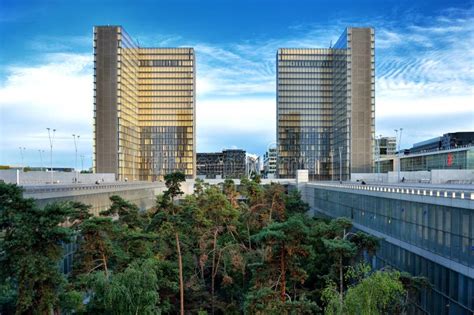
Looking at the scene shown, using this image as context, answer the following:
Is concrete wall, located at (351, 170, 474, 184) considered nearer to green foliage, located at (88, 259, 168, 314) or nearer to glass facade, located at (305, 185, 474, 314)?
glass facade, located at (305, 185, 474, 314)

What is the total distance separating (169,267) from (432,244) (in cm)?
2187

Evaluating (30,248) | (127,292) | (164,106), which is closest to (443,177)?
(127,292)

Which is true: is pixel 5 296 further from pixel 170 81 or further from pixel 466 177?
pixel 170 81

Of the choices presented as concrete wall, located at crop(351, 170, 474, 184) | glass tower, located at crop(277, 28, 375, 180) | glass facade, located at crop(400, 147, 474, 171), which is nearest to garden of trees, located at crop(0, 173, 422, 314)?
concrete wall, located at crop(351, 170, 474, 184)

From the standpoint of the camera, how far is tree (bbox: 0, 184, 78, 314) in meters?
19.2

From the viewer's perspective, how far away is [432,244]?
2984 cm

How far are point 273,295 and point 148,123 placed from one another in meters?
162

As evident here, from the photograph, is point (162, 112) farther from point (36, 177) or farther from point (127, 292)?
point (127, 292)

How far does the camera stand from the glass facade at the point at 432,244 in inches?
982

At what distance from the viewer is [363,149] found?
499 feet

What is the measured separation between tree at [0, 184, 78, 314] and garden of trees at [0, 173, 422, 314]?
0.05m

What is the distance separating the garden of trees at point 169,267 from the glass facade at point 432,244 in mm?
3013

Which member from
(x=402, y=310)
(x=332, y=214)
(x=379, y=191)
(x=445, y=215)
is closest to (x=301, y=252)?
(x=402, y=310)

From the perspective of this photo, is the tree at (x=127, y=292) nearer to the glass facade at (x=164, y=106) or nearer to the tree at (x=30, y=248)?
the tree at (x=30, y=248)
